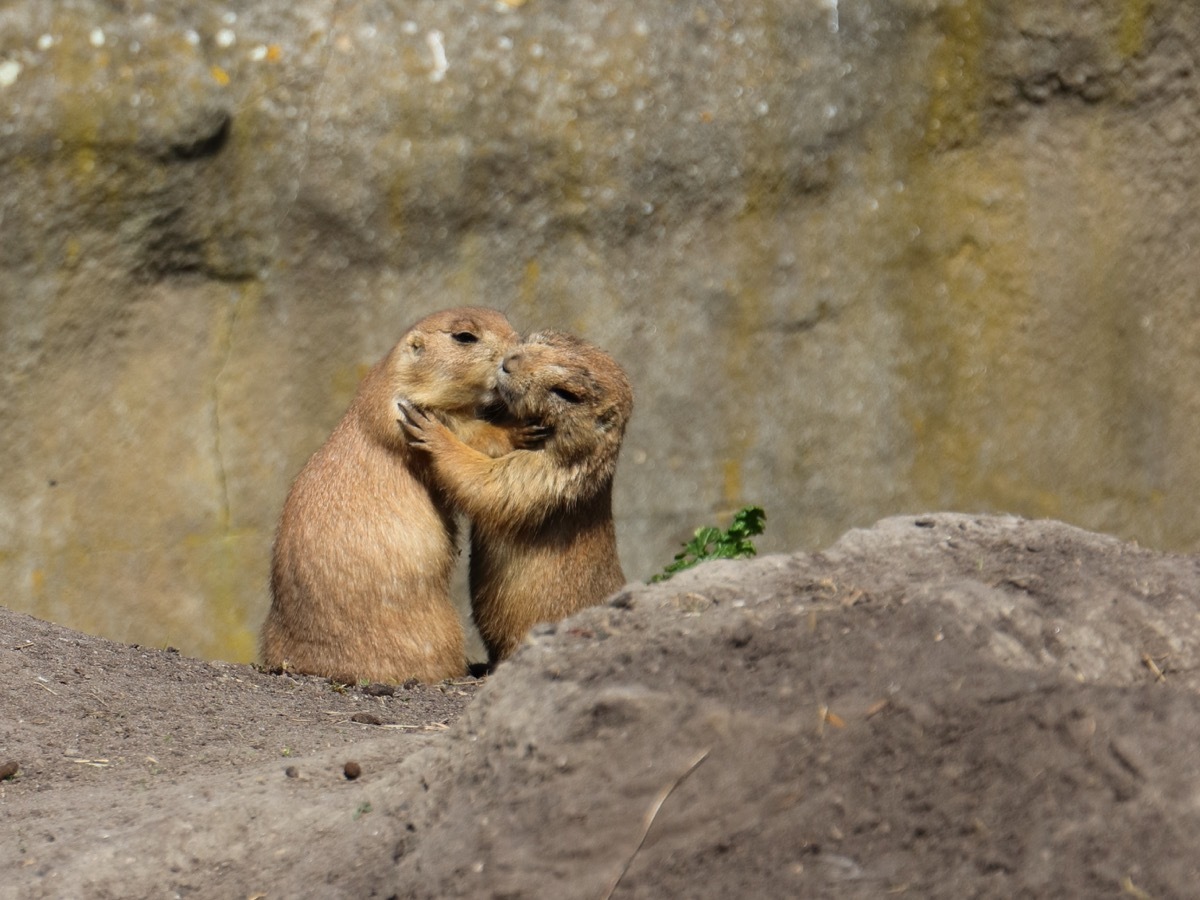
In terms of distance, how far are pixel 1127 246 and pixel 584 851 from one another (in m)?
6.64

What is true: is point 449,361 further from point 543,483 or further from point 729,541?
point 729,541

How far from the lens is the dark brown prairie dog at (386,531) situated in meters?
6.18

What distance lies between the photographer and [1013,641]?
361 cm

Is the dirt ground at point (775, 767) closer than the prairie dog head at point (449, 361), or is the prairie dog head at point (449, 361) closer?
the dirt ground at point (775, 767)

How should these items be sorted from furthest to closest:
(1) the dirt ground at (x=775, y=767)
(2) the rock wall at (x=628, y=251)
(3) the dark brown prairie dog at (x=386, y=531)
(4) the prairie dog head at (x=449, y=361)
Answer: (2) the rock wall at (x=628, y=251) → (4) the prairie dog head at (x=449, y=361) → (3) the dark brown prairie dog at (x=386, y=531) → (1) the dirt ground at (x=775, y=767)

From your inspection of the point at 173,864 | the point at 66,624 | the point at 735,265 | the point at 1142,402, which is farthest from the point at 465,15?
the point at 173,864

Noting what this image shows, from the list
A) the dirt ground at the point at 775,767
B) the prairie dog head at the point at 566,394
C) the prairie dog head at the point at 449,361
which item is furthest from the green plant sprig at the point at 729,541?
the dirt ground at the point at 775,767

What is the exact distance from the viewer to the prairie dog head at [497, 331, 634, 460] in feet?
19.9

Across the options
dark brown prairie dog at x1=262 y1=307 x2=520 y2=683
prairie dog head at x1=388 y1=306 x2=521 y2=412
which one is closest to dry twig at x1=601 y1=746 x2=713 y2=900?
dark brown prairie dog at x1=262 y1=307 x2=520 y2=683

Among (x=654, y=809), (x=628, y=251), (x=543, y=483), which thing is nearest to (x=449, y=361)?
(x=543, y=483)

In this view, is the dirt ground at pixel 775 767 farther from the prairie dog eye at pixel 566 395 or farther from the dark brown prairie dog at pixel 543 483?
the prairie dog eye at pixel 566 395

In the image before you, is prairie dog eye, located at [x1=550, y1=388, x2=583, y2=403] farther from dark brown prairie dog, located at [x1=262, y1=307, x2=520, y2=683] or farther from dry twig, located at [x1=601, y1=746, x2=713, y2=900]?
dry twig, located at [x1=601, y1=746, x2=713, y2=900]

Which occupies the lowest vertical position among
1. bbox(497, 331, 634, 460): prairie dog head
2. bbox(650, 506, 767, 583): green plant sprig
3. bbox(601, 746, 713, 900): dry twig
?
bbox(650, 506, 767, 583): green plant sprig

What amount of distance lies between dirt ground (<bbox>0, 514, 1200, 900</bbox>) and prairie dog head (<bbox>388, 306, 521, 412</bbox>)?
6.78ft
